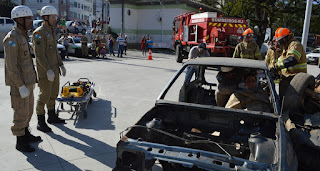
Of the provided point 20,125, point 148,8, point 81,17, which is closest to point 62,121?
point 20,125

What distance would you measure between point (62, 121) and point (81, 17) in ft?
226

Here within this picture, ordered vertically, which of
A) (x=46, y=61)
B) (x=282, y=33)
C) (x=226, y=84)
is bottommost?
(x=226, y=84)

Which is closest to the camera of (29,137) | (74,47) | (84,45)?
(29,137)

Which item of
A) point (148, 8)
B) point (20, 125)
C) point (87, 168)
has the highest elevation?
point (148, 8)

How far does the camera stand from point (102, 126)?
198 inches

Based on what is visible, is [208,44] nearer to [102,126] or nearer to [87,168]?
[102,126]

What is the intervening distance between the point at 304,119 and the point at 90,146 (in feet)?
10.5

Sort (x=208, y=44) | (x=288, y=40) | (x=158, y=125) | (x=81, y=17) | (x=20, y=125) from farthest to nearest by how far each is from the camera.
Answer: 1. (x=81, y=17)
2. (x=208, y=44)
3. (x=288, y=40)
4. (x=20, y=125)
5. (x=158, y=125)

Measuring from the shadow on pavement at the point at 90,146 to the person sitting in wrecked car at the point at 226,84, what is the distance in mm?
1784

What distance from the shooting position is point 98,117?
18.2 feet

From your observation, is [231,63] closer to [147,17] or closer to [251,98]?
[251,98]

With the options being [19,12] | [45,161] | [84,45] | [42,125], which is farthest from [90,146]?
[84,45]

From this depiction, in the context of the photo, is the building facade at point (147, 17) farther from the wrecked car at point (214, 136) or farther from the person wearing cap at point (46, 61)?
the wrecked car at point (214, 136)

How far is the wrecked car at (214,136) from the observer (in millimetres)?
2414
